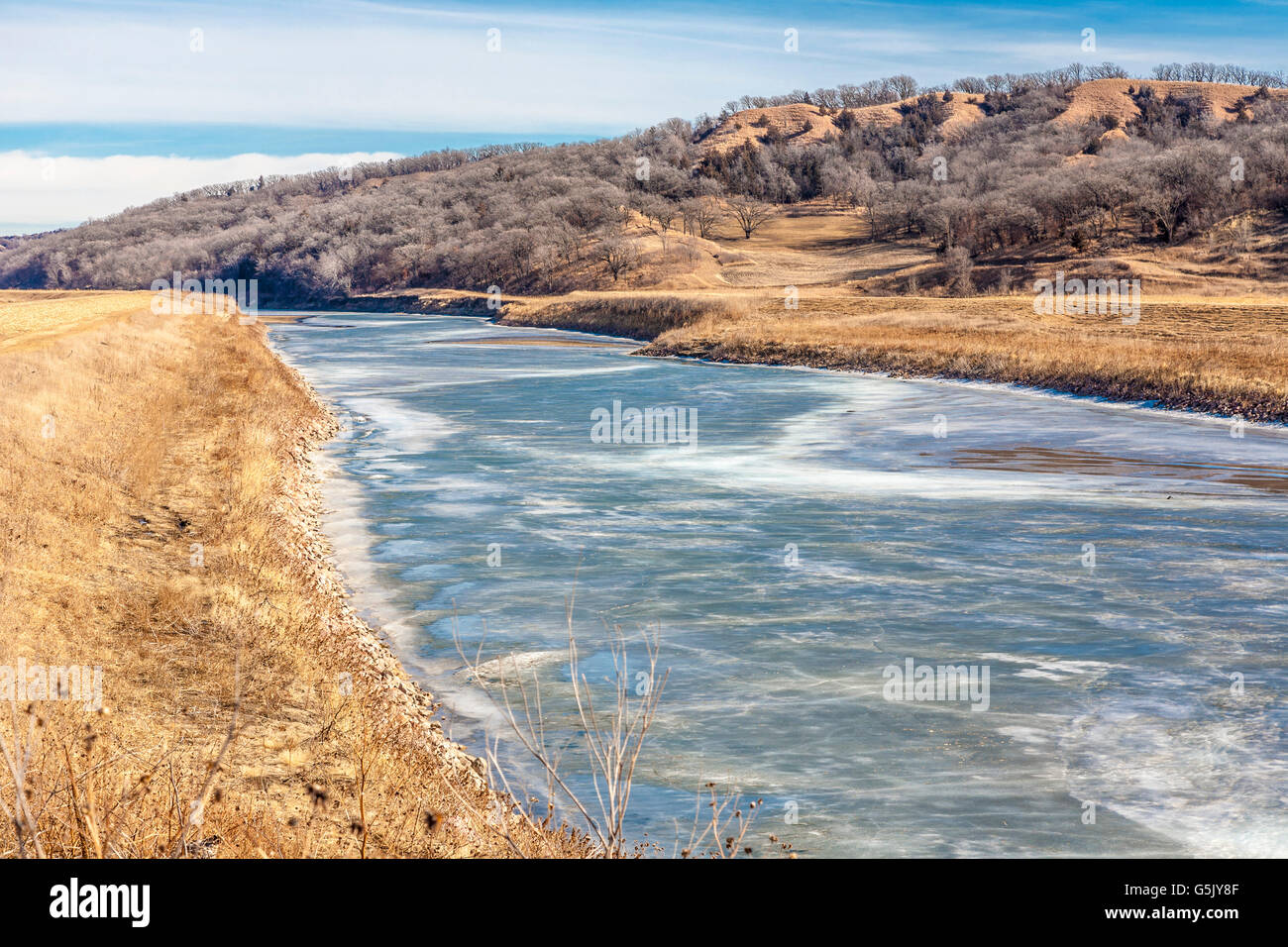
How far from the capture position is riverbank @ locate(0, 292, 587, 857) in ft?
22.3

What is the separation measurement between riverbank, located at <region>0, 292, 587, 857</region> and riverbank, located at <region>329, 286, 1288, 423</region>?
83.8 ft

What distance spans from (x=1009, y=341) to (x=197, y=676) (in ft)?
138

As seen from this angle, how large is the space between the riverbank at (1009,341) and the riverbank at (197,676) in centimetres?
2555

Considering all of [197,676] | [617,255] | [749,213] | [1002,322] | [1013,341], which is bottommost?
[197,676]

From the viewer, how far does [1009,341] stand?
157ft

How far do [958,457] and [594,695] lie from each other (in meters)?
17.2

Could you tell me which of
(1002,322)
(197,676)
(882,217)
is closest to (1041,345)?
(1002,322)

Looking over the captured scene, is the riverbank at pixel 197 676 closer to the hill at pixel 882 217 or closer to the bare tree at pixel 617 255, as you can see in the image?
the hill at pixel 882 217

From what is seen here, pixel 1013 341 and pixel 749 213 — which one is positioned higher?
pixel 749 213

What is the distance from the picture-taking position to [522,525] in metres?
20.1

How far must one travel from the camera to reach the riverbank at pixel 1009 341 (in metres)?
35.0

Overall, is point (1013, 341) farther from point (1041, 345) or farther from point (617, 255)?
point (617, 255)

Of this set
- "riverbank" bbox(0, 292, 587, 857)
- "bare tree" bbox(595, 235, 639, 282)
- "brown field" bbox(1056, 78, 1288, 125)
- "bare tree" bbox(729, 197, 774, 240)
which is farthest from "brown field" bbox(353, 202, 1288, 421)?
"brown field" bbox(1056, 78, 1288, 125)

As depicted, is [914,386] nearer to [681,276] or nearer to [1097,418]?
[1097,418]
